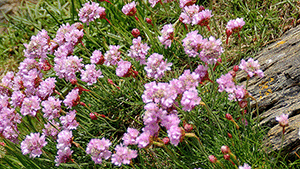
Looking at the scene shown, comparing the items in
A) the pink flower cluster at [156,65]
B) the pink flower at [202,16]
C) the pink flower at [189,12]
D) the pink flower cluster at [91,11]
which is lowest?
the pink flower cluster at [156,65]

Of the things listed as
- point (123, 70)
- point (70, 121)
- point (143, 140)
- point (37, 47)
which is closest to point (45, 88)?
point (70, 121)

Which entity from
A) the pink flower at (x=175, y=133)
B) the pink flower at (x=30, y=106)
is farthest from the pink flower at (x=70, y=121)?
the pink flower at (x=175, y=133)

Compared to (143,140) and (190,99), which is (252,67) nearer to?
(190,99)

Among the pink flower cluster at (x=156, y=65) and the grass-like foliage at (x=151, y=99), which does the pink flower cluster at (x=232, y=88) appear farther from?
the pink flower cluster at (x=156, y=65)

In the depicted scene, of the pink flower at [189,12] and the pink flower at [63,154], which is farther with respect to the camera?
the pink flower at [189,12]

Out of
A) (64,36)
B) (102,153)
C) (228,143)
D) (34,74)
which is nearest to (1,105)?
(34,74)

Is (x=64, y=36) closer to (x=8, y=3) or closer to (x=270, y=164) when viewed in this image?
(x=270, y=164)

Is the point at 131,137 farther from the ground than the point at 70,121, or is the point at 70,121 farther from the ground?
the point at 70,121
